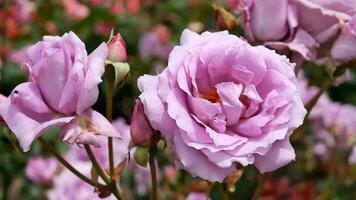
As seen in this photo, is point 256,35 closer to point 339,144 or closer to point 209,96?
point 209,96

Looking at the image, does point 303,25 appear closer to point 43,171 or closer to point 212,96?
point 212,96

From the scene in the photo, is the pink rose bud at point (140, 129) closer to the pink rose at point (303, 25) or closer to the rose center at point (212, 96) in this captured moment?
the rose center at point (212, 96)

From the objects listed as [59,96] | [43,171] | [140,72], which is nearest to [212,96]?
[59,96]

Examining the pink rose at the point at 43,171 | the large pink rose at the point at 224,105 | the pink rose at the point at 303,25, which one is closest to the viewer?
the large pink rose at the point at 224,105

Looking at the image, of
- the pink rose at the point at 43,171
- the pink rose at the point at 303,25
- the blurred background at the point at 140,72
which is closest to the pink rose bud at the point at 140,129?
the pink rose at the point at 303,25

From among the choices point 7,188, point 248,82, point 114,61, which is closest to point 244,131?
point 248,82
